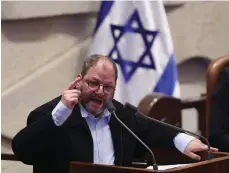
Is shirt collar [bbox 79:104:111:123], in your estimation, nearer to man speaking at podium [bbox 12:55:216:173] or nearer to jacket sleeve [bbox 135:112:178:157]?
man speaking at podium [bbox 12:55:216:173]

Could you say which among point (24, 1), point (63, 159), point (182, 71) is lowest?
point (63, 159)

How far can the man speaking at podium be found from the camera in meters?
2.69

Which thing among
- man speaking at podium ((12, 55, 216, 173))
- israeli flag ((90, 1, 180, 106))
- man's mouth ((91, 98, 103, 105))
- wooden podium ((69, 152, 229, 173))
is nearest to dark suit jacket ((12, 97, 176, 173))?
man speaking at podium ((12, 55, 216, 173))

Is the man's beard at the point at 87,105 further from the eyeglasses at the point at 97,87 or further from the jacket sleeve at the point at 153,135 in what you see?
the jacket sleeve at the point at 153,135

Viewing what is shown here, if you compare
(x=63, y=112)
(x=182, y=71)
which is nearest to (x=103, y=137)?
(x=63, y=112)

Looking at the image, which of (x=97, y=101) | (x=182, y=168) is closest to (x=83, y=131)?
(x=97, y=101)

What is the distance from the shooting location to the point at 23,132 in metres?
2.71

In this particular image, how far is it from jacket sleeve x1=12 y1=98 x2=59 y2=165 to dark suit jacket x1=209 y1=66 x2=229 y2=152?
37.3 inches

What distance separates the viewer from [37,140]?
2.70 meters

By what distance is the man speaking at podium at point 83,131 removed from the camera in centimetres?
269

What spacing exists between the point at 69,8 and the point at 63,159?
5.80 feet

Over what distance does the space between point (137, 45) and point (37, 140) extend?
188 centimetres

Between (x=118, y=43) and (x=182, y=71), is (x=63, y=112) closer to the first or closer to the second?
(x=118, y=43)

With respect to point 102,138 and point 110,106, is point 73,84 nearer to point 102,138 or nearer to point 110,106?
point 110,106
